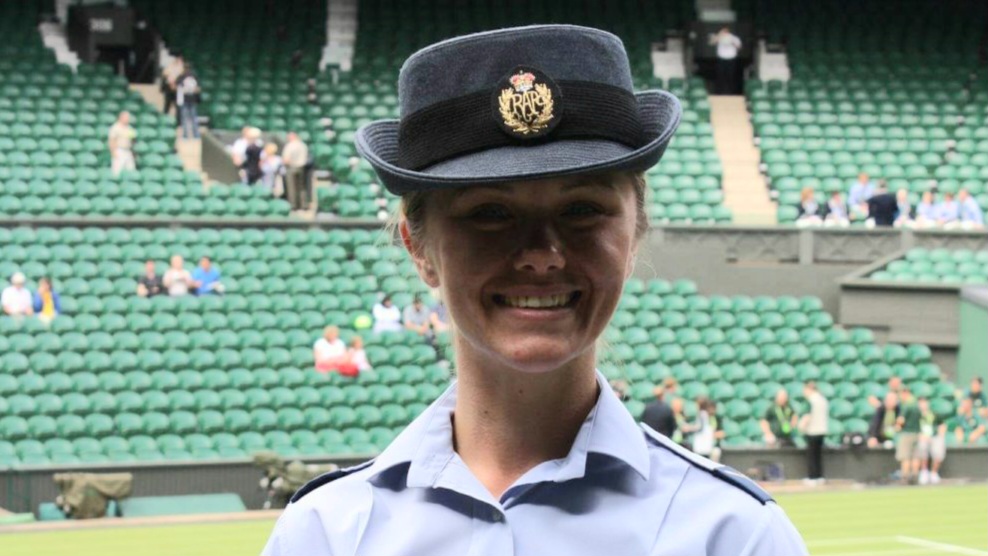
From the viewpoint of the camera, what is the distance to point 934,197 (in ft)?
81.9

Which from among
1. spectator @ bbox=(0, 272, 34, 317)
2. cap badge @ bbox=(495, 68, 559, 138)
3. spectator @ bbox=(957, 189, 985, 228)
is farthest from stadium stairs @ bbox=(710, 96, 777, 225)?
cap badge @ bbox=(495, 68, 559, 138)

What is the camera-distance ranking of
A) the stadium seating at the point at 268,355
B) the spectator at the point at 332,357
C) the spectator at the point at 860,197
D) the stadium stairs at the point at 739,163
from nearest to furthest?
1. the stadium seating at the point at 268,355
2. the spectator at the point at 332,357
3. the spectator at the point at 860,197
4. the stadium stairs at the point at 739,163

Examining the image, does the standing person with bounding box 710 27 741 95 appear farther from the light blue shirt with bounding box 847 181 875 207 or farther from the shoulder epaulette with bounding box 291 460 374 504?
the shoulder epaulette with bounding box 291 460 374 504

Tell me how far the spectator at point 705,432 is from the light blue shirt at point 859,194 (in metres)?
6.81

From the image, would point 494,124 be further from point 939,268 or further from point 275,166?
point 939,268

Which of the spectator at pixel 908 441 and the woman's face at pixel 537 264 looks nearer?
the woman's face at pixel 537 264

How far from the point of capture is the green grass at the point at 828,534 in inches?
534

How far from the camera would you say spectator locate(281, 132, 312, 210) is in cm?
2375

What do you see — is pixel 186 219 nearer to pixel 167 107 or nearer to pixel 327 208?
pixel 327 208

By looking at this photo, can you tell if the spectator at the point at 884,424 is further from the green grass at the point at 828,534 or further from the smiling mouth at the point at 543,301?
the smiling mouth at the point at 543,301

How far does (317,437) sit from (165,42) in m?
12.3

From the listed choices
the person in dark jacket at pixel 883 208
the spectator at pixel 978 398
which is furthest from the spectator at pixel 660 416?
the person in dark jacket at pixel 883 208

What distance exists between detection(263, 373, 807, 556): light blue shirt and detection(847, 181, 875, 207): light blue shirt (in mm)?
23226

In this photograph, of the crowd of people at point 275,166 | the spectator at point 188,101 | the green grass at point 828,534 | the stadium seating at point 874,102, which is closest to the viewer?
the green grass at point 828,534
